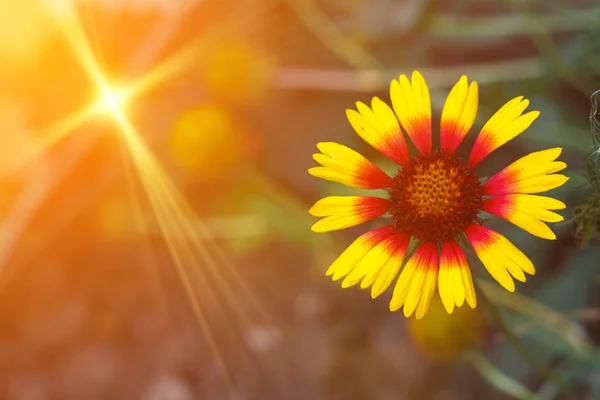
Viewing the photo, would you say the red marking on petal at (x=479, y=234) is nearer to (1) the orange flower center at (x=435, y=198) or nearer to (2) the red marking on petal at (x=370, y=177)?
(1) the orange flower center at (x=435, y=198)

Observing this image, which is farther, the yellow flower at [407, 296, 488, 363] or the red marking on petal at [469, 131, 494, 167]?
the yellow flower at [407, 296, 488, 363]

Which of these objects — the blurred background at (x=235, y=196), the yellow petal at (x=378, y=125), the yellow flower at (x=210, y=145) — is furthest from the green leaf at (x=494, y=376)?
the yellow flower at (x=210, y=145)

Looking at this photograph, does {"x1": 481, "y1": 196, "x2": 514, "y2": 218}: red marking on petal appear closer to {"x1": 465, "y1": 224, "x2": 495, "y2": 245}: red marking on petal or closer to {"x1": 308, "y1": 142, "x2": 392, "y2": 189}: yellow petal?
{"x1": 465, "y1": 224, "x2": 495, "y2": 245}: red marking on petal

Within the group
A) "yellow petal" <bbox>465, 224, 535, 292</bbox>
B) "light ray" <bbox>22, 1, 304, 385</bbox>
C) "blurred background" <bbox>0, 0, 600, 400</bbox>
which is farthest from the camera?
"light ray" <bbox>22, 1, 304, 385</bbox>

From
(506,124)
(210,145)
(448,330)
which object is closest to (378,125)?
(506,124)

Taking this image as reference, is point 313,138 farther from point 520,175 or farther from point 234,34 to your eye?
point 520,175

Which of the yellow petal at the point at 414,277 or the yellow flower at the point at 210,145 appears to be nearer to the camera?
the yellow petal at the point at 414,277

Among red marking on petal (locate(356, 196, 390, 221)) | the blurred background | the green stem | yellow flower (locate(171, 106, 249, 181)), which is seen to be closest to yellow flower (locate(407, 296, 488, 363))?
the blurred background
